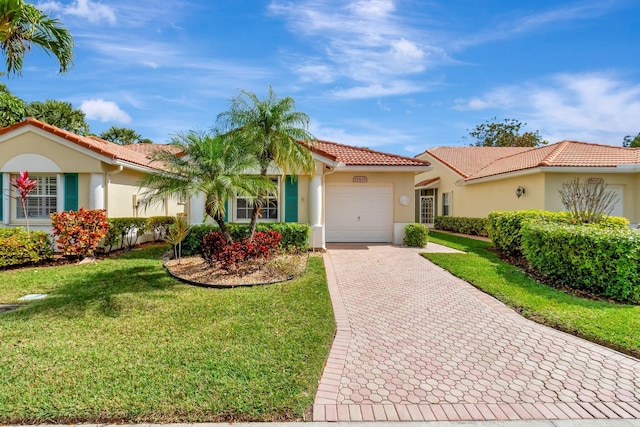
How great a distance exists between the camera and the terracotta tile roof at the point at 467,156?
79.4 ft

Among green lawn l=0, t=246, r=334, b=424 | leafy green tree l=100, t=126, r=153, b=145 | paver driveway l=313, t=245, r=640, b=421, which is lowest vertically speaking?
paver driveway l=313, t=245, r=640, b=421

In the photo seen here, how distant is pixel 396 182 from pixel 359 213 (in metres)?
2.44

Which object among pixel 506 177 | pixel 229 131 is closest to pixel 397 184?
pixel 506 177

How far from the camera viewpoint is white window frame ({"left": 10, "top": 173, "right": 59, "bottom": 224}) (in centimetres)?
1270

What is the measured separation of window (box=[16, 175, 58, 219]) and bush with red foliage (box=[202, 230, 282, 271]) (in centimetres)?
789

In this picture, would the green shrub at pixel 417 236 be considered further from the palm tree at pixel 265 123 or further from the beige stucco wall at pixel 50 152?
the beige stucco wall at pixel 50 152

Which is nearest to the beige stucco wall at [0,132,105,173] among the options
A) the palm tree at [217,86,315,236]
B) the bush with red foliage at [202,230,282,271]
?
the palm tree at [217,86,315,236]

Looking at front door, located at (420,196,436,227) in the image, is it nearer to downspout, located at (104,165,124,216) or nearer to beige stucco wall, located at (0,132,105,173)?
downspout, located at (104,165,124,216)

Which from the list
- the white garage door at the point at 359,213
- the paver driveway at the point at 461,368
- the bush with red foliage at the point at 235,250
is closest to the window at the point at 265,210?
the white garage door at the point at 359,213

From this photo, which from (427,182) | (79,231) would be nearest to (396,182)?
(427,182)

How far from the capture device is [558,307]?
6910 mm

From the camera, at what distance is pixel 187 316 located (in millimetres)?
6285

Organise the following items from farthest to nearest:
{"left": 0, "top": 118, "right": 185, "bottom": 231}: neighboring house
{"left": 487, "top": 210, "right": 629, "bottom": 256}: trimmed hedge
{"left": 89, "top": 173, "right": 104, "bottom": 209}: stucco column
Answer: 1. {"left": 89, "top": 173, "right": 104, "bottom": 209}: stucco column
2. {"left": 0, "top": 118, "right": 185, "bottom": 231}: neighboring house
3. {"left": 487, "top": 210, "right": 629, "bottom": 256}: trimmed hedge

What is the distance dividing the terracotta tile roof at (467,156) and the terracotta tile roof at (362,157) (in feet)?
29.9
